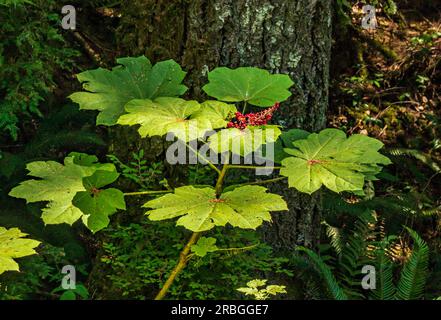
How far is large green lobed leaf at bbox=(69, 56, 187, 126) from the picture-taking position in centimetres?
235

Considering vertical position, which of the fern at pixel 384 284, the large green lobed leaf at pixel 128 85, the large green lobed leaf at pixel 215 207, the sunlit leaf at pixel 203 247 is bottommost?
the fern at pixel 384 284

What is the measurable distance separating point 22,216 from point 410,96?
339 centimetres

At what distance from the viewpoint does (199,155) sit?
218cm

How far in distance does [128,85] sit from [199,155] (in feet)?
1.58

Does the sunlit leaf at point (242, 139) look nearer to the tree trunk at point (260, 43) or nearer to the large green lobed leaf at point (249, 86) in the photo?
the large green lobed leaf at point (249, 86)

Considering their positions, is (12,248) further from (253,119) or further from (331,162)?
(331,162)

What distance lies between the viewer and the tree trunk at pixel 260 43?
9.04 ft

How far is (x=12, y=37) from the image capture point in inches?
157

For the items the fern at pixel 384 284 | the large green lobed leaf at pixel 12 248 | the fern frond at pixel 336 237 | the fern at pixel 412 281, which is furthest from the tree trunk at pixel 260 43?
the large green lobed leaf at pixel 12 248

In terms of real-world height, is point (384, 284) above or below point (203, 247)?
below

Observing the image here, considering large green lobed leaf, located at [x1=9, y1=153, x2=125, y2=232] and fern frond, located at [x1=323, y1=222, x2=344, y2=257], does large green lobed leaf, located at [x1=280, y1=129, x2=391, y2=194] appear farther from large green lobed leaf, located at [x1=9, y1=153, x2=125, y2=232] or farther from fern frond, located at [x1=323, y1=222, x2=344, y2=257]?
fern frond, located at [x1=323, y1=222, x2=344, y2=257]

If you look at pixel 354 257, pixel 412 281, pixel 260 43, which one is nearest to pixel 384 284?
pixel 412 281

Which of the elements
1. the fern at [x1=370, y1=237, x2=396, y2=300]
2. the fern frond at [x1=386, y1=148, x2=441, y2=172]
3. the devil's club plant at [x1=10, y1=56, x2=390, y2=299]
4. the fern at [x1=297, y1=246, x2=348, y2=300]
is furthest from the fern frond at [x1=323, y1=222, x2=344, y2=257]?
the devil's club plant at [x1=10, y1=56, x2=390, y2=299]
